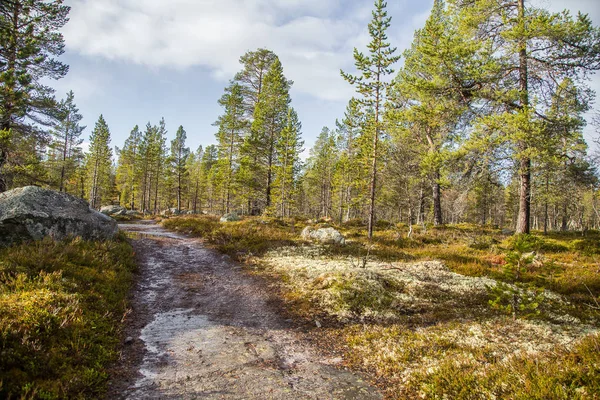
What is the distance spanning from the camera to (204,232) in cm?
1925

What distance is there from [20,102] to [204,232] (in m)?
13.1

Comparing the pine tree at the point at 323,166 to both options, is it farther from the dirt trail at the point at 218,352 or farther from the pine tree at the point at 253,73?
the dirt trail at the point at 218,352

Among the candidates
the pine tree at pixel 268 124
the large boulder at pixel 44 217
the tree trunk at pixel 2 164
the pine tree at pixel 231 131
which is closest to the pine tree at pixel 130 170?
the pine tree at pixel 231 131

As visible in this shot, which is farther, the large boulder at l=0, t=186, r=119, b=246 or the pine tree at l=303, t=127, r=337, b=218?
the pine tree at l=303, t=127, r=337, b=218

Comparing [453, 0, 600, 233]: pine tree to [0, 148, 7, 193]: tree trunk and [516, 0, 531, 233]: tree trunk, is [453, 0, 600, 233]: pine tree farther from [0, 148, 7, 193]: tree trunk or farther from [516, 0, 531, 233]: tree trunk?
[0, 148, 7, 193]: tree trunk

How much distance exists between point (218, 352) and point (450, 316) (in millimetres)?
5662

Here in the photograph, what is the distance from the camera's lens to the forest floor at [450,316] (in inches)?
162

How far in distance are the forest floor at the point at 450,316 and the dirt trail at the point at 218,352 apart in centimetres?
70

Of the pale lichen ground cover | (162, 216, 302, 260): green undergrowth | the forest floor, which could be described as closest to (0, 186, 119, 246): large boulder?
(162, 216, 302, 260): green undergrowth

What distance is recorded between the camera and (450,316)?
7156 mm

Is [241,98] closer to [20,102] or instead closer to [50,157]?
[20,102]

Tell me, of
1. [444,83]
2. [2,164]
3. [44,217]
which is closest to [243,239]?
[44,217]

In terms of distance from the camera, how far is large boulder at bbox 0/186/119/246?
376 inches

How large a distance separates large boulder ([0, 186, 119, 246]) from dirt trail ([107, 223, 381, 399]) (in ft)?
13.3
